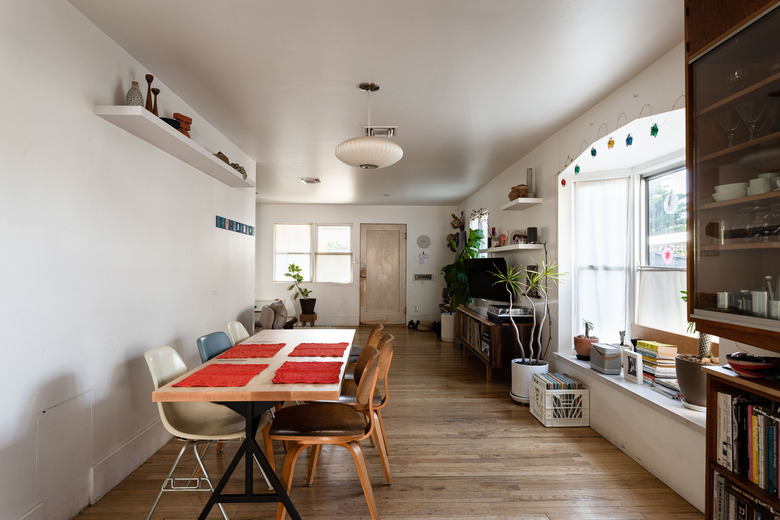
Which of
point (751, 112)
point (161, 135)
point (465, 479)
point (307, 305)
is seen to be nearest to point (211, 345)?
point (161, 135)

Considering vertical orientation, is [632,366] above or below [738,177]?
below

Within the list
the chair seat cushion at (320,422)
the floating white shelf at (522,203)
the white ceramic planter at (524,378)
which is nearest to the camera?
the chair seat cushion at (320,422)

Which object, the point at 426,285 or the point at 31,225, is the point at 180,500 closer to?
the point at 31,225

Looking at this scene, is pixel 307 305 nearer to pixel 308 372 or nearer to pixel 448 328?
pixel 448 328

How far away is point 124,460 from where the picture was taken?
8.83 ft

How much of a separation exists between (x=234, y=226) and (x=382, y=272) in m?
5.01

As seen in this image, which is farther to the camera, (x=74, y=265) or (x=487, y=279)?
(x=487, y=279)

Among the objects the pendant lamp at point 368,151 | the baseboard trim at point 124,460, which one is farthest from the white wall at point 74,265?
the pendant lamp at point 368,151

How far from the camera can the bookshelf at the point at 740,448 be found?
159 centimetres

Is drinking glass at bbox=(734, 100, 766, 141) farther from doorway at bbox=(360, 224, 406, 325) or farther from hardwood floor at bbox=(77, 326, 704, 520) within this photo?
doorway at bbox=(360, 224, 406, 325)

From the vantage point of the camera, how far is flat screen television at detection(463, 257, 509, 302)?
17.7 feet

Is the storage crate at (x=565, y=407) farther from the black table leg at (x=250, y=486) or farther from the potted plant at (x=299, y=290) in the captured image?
the potted plant at (x=299, y=290)

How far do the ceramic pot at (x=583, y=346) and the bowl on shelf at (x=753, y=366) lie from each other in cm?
204

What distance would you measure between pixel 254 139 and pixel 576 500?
445 cm
